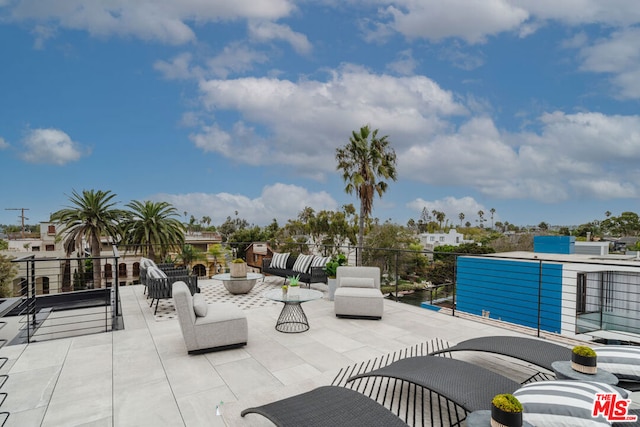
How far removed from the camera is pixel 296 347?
13.7ft

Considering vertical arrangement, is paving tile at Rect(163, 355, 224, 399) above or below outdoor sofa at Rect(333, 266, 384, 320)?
below

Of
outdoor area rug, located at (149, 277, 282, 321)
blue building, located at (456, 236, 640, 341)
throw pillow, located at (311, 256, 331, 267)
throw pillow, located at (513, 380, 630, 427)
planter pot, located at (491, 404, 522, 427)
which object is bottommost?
blue building, located at (456, 236, 640, 341)

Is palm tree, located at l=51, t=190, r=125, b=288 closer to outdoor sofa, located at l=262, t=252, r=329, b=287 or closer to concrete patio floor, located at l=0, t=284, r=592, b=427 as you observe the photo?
outdoor sofa, located at l=262, t=252, r=329, b=287

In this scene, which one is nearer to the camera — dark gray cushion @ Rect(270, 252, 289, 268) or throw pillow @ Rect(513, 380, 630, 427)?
throw pillow @ Rect(513, 380, 630, 427)

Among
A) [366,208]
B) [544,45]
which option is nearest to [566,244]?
[544,45]

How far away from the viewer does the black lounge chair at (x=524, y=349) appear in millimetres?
2899

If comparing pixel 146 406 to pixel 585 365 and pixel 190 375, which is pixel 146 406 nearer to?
pixel 190 375

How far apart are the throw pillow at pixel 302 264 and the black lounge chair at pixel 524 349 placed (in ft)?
16.1

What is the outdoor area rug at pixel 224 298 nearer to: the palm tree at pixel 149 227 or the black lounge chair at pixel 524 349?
the palm tree at pixel 149 227

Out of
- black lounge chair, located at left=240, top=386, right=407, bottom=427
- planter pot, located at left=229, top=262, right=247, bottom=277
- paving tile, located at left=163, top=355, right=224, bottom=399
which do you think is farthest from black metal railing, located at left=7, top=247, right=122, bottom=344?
black lounge chair, located at left=240, top=386, right=407, bottom=427

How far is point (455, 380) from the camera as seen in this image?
97.7 inches

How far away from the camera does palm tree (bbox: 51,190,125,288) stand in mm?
10109

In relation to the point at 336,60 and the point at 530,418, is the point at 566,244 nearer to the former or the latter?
the point at 336,60

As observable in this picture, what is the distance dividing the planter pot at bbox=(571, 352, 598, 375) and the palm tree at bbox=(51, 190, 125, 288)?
11.2 meters
